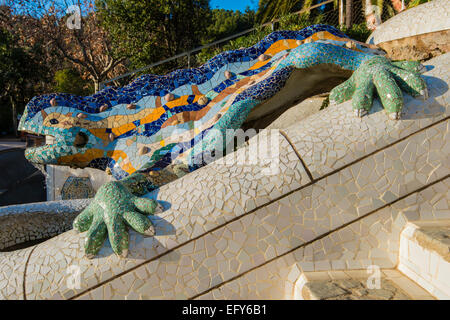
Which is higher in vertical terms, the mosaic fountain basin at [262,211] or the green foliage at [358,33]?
the green foliage at [358,33]

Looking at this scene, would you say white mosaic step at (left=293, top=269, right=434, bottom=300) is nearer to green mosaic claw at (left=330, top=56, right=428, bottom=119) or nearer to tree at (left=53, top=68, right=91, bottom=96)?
green mosaic claw at (left=330, top=56, right=428, bottom=119)

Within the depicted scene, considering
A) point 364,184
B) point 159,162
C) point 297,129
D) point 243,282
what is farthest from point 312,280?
point 159,162

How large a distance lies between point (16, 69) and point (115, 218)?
1977 centimetres

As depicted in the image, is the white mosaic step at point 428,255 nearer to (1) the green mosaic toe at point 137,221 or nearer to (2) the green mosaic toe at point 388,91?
(2) the green mosaic toe at point 388,91

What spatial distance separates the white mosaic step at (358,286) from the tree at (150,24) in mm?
11335

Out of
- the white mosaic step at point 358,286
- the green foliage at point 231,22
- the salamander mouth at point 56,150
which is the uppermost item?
the green foliage at point 231,22

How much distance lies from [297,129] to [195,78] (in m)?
1.66

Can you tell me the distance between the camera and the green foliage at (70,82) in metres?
18.4

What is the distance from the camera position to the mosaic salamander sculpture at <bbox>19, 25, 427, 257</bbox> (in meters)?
3.37

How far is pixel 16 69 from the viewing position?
18328 millimetres

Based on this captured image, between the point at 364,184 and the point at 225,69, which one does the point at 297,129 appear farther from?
the point at 225,69

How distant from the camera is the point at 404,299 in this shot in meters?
1.90

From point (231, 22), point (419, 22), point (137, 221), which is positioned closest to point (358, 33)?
point (419, 22)
